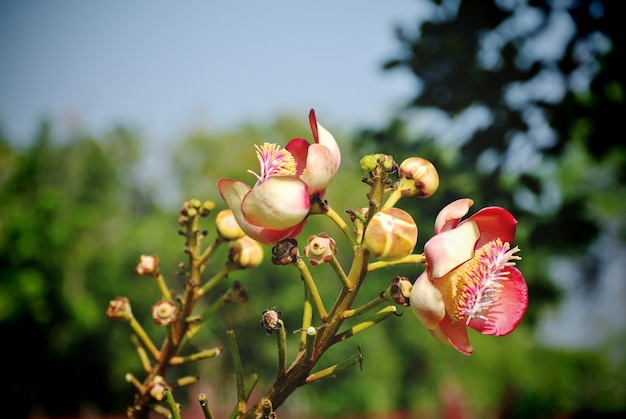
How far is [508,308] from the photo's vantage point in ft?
2.50

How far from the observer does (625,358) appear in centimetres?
2373

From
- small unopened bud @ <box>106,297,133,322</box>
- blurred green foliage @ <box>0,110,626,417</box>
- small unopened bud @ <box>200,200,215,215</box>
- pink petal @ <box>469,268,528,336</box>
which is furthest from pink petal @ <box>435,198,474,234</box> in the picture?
blurred green foliage @ <box>0,110,626,417</box>

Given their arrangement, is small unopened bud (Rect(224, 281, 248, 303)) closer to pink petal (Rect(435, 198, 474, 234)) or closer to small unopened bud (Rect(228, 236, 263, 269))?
small unopened bud (Rect(228, 236, 263, 269))

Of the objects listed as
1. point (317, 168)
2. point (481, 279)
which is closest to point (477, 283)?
point (481, 279)

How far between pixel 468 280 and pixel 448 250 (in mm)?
68

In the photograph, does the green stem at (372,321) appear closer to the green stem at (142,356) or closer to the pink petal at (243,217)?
the pink petal at (243,217)

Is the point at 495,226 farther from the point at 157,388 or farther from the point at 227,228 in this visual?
the point at 157,388

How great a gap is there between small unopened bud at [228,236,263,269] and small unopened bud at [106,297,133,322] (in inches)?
8.1

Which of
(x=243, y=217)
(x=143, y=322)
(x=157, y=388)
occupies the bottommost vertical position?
(x=143, y=322)

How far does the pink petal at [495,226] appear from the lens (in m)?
0.75

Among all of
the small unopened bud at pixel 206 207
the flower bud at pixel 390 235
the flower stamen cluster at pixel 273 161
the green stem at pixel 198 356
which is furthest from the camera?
the small unopened bud at pixel 206 207

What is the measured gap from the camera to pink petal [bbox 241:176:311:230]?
0.70 meters

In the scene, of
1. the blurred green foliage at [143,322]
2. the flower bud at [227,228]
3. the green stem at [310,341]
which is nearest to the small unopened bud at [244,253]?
the flower bud at [227,228]

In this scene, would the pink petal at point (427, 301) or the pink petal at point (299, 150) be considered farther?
the pink petal at point (299, 150)
